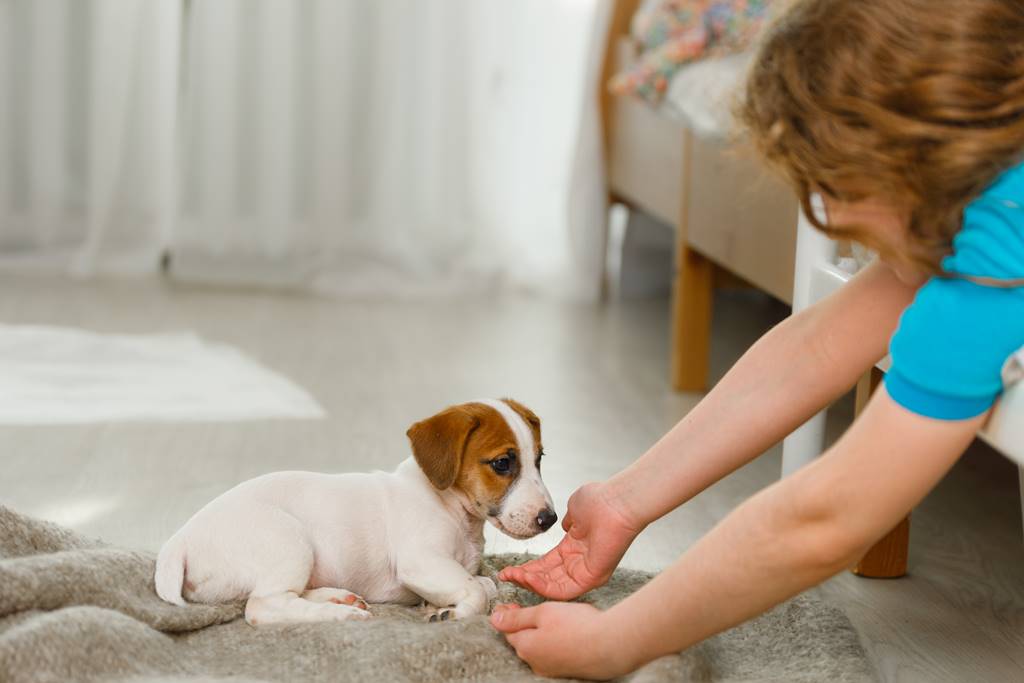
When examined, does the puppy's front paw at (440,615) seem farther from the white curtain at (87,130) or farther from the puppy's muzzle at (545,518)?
the white curtain at (87,130)

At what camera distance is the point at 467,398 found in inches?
89.7

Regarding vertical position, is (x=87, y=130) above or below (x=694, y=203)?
below

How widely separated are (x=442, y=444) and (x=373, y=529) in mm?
112

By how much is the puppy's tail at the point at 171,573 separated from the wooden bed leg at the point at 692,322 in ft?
4.39

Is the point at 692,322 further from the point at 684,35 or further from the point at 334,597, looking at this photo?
the point at 334,597

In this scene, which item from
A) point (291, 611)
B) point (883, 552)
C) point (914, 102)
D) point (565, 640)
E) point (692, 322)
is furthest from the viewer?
point (692, 322)

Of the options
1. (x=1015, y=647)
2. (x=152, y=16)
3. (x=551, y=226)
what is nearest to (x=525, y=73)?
(x=551, y=226)

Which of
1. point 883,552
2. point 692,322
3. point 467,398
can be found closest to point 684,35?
point 692,322

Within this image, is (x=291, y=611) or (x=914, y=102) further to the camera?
(x=291, y=611)

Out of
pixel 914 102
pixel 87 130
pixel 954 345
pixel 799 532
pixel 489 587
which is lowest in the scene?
pixel 87 130

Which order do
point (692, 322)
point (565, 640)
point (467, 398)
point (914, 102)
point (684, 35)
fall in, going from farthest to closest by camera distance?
point (684, 35)
point (692, 322)
point (467, 398)
point (565, 640)
point (914, 102)

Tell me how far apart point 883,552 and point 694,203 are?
97 cm

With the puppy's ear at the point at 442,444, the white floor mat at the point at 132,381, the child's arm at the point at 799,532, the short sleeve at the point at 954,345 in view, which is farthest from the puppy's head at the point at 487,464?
the white floor mat at the point at 132,381

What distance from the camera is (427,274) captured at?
3.36m
